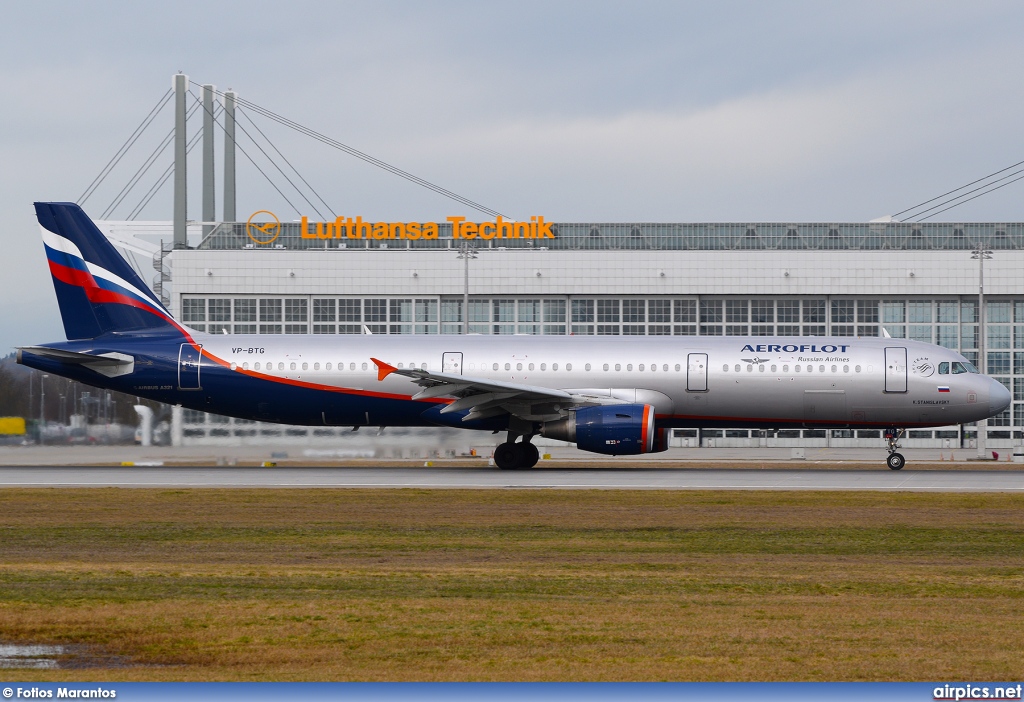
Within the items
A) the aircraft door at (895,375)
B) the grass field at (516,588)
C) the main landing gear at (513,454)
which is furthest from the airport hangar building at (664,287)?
the grass field at (516,588)

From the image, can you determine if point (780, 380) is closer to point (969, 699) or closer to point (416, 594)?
point (416, 594)

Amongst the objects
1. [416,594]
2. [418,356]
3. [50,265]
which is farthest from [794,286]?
[416,594]

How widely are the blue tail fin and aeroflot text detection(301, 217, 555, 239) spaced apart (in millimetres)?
27185

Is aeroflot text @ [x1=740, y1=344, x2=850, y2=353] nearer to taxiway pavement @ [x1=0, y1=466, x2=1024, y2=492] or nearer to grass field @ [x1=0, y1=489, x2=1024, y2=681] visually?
taxiway pavement @ [x1=0, y1=466, x2=1024, y2=492]

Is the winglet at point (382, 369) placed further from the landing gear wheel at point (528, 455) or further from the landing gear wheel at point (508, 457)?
the landing gear wheel at point (528, 455)

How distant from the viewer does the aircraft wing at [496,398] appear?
32875 millimetres

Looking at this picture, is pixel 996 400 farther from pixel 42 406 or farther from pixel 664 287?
pixel 42 406

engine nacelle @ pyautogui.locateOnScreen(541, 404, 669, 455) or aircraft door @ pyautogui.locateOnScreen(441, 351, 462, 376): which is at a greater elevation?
aircraft door @ pyautogui.locateOnScreen(441, 351, 462, 376)

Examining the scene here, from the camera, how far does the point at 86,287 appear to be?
120 ft

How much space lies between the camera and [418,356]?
3553cm

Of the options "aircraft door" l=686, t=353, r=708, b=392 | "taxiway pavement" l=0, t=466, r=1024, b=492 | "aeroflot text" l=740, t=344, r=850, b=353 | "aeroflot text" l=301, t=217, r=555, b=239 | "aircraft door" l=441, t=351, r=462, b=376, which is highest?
"aeroflot text" l=301, t=217, r=555, b=239

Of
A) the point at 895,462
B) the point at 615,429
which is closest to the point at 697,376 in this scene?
the point at 615,429

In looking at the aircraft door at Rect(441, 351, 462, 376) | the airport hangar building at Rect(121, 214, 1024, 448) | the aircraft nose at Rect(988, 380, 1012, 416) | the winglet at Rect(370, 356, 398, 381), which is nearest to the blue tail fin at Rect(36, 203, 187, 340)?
the winglet at Rect(370, 356, 398, 381)

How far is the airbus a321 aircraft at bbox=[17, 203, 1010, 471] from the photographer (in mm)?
34469
